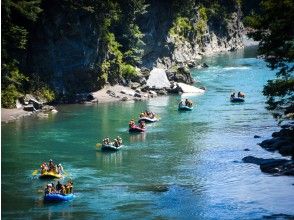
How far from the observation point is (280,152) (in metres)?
52.8

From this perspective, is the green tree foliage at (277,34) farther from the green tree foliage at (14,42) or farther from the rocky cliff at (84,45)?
the rocky cliff at (84,45)

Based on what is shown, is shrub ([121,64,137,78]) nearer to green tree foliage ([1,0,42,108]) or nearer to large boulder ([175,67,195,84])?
large boulder ([175,67,195,84])

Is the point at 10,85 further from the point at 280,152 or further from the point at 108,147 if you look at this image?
the point at 280,152

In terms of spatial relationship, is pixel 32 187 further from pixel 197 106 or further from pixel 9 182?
pixel 197 106

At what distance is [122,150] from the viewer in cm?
5716

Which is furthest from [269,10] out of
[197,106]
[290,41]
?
[197,106]

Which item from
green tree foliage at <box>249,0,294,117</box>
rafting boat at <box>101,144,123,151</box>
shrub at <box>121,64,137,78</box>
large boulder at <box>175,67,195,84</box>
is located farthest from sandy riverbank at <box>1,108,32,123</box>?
green tree foliage at <box>249,0,294,117</box>

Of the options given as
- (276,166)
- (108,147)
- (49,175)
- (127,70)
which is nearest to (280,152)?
(276,166)

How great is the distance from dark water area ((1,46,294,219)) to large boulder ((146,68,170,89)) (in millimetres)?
9757

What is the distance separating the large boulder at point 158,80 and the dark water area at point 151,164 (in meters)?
9.76

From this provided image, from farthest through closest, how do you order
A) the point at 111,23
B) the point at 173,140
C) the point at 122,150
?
the point at 111,23 < the point at 173,140 < the point at 122,150

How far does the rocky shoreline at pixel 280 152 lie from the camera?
46.7 meters

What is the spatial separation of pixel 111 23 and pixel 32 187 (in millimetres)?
55264

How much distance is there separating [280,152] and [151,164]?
1261 cm
